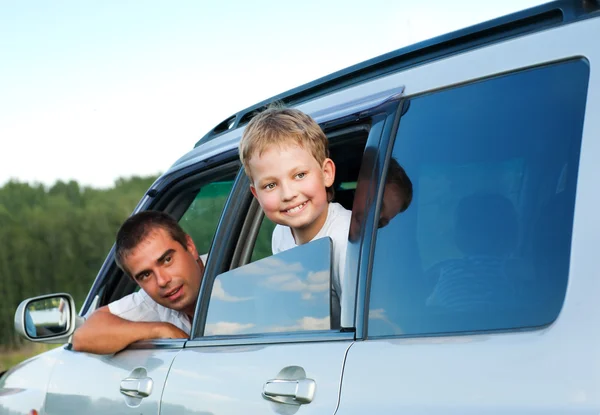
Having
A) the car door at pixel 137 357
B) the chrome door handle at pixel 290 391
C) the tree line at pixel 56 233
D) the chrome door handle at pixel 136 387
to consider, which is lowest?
the chrome door handle at pixel 290 391

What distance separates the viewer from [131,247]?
3820 millimetres

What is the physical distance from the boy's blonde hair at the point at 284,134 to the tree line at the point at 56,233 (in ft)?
88.2

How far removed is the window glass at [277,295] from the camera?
260 cm

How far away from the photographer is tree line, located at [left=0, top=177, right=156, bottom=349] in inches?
1194

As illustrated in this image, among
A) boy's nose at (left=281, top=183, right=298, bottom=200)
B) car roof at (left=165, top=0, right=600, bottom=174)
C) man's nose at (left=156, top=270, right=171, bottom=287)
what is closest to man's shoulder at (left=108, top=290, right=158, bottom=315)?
man's nose at (left=156, top=270, right=171, bottom=287)

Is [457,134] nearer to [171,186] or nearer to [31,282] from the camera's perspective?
[171,186]

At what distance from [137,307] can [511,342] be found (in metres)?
2.36

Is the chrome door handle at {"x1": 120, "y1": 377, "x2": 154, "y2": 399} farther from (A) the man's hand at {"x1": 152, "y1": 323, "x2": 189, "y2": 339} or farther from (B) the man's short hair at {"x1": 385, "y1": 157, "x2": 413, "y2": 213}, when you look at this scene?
(B) the man's short hair at {"x1": 385, "y1": 157, "x2": 413, "y2": 213}

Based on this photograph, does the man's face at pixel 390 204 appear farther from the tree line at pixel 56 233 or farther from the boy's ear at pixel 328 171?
the tree line at pixel 56 233

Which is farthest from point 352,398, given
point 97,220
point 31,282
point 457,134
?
point 97,220

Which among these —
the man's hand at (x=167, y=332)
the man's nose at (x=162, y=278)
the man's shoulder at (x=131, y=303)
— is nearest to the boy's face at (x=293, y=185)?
the man's hand at (x=167, y=332)

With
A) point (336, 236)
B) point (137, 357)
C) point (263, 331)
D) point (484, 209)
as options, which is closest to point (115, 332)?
point (137, 357)

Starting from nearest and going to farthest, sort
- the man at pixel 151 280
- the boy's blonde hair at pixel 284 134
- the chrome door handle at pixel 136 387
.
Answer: the boy's blonde hair at pixel 284 134
the chrome door handle at pixel 136 387
the man at pixel 151 280

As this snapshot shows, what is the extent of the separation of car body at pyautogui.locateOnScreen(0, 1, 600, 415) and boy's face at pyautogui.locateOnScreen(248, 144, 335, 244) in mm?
122
